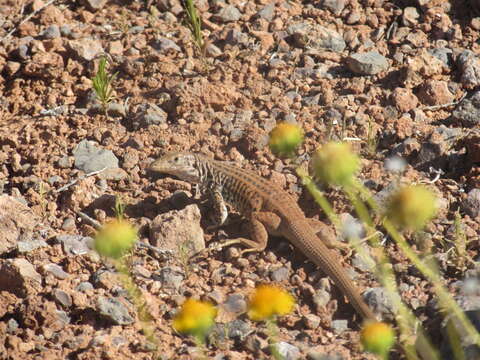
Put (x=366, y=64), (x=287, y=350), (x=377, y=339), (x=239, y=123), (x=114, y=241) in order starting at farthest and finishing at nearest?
(x=366, y=64) < (x=239, y=123) < (x=287, y=350) < (x=114, y=241) < (x=377, y=339)

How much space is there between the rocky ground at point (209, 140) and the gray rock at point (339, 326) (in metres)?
0.01

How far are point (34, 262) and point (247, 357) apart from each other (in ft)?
6.58

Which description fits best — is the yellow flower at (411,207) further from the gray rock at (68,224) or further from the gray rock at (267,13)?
the gray rock at (267,13)

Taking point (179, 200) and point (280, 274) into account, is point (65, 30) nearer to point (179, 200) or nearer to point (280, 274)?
point (179, 200)

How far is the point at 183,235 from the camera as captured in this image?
253 inches

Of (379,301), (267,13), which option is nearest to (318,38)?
(267,13)

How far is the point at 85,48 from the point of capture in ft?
27.6

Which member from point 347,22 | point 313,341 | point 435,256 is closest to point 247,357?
point 313,341

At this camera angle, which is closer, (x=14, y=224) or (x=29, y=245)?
(x=29, y=245)

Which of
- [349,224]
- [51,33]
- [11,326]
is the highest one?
[51,33]

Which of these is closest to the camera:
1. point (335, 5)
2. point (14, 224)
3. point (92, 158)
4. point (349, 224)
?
point (349, 224)

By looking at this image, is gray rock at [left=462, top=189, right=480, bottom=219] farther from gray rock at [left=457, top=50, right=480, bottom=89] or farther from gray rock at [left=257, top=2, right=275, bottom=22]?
gray rock at [left=257, top=2, right=275, bottom=22]

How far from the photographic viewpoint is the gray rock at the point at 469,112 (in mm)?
7176

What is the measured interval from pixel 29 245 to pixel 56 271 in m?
0.41
